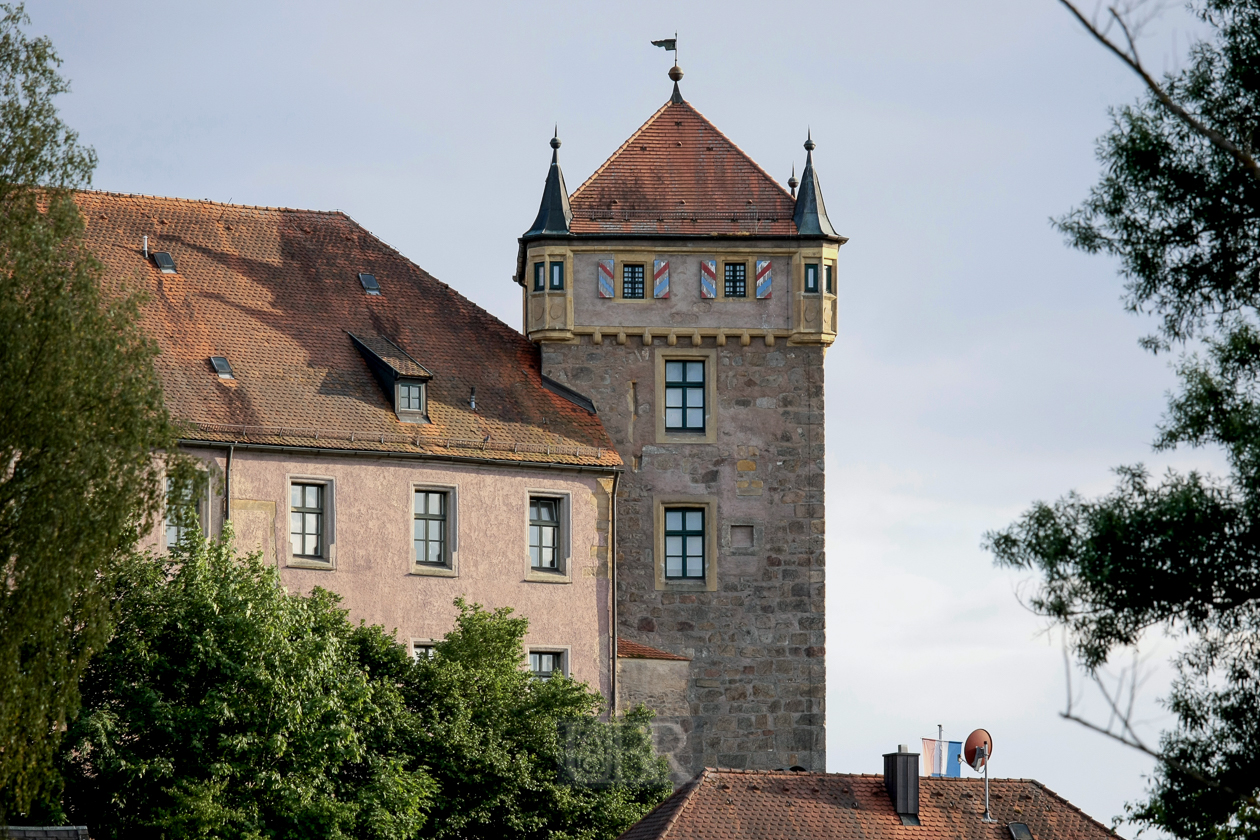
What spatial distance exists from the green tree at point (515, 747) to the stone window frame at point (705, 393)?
5.15 metres

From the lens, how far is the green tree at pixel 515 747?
1334 inches

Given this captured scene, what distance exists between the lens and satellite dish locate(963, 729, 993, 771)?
37188 mm

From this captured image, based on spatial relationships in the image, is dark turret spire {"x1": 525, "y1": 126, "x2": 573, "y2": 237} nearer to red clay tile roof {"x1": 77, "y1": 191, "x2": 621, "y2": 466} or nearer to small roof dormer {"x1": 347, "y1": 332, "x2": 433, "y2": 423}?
red clay tile roof {"x1": 77, "y1": 191, "x2": 621, "y2": 466}

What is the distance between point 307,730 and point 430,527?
730 cm

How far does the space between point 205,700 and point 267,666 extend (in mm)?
977

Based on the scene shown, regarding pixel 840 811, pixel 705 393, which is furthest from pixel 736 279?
pixel 840 811

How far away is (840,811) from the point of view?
3412cm

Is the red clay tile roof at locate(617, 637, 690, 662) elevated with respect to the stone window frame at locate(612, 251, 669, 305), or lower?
lower

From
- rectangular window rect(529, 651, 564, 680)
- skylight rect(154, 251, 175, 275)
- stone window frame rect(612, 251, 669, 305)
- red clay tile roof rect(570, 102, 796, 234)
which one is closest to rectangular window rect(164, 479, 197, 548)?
rectangular window rect(529, 651, 564, 680)

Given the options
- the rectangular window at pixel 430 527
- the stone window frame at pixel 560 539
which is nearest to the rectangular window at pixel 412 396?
the rectangular window at pixel 430 527

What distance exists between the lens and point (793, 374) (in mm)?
40500

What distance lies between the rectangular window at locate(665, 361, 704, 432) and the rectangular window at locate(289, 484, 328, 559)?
6.44 meters

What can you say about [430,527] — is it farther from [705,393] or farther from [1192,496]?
[1192,496]

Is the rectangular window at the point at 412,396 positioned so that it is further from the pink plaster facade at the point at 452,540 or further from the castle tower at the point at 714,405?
the castle tower at the point at 714,405
